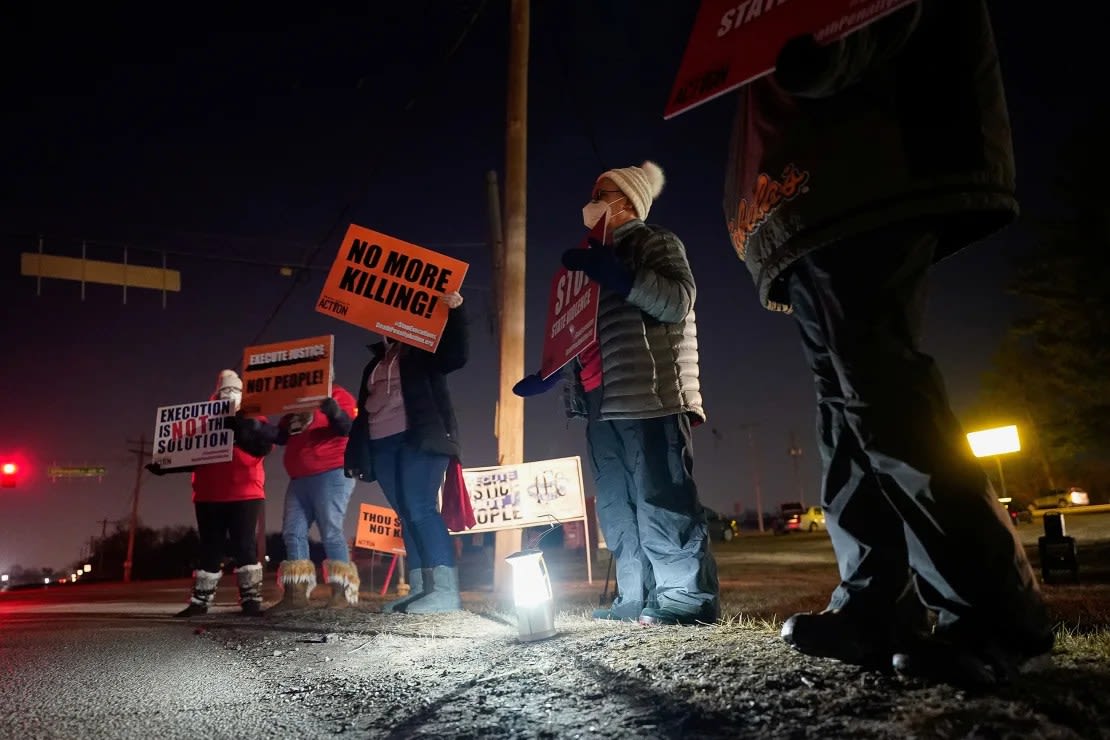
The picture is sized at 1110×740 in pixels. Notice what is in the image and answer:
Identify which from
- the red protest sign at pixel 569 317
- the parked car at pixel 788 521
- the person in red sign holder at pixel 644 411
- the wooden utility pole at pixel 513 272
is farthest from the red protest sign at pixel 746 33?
the parked car at pixel 788 521

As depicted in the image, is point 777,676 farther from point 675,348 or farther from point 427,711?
point 675,348

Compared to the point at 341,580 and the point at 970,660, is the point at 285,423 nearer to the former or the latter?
the point at 341,580

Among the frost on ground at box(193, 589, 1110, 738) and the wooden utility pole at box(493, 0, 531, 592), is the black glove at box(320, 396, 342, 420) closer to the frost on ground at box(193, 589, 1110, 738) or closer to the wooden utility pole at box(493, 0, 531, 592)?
the wooden utility pole at box(493, 0, 531, 592)

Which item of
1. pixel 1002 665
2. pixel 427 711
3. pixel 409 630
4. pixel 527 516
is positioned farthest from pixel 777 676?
pixel 527 516

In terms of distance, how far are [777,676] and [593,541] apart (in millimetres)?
16677

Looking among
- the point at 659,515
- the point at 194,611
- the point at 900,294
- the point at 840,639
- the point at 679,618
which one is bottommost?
the point at 194,611

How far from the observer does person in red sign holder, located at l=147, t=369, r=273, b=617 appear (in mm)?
5586

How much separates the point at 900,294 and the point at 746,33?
2.84 ft

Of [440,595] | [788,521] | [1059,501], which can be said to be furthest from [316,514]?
[788,521]

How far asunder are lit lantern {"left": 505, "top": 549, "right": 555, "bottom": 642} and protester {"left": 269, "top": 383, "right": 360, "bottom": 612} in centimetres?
314

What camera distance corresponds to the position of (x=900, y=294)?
1804 millimetres

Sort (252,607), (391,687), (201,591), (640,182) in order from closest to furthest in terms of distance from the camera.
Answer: (391,687)
(640,182)
(252,607)
(201,591)

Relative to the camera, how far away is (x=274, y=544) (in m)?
60.6

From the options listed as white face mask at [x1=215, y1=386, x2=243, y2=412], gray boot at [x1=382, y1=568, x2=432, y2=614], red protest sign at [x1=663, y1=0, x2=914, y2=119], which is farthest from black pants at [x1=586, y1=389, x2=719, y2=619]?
white face mask at [x1=215, y1=386, x2=243, y2=412]
